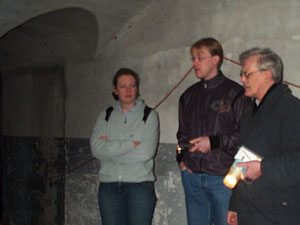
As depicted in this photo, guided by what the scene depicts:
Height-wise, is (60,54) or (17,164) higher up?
(60,54)

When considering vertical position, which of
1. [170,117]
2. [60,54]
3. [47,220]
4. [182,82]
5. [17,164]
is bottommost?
[47,220]

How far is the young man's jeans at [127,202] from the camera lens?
8.08 ft

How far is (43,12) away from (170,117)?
1.43m

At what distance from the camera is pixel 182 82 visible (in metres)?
2.93

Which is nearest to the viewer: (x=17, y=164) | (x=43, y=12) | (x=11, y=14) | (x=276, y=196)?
(x=276, y=196)

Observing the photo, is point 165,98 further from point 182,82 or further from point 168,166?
point 168,166

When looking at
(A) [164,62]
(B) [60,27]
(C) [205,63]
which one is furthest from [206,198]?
(B) [60,27]

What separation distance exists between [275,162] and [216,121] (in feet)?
2.19

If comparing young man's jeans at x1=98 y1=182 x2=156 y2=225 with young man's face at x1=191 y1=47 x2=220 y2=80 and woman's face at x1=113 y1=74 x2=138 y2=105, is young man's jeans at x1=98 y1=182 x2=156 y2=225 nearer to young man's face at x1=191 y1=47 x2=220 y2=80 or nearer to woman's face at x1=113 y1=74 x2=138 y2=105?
woman's face at x1=113 y1=74 x2=138 y2=105

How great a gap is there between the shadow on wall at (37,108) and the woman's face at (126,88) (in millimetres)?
938

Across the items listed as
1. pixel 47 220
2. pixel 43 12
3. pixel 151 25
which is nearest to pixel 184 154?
pixel 151 25

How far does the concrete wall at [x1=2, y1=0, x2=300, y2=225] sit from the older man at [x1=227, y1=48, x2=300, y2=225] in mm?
625

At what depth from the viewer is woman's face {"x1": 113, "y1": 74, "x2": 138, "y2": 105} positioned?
2629 millimetres

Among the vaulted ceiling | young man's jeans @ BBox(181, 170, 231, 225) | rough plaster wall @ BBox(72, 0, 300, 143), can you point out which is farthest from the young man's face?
the vaulted ceiling
